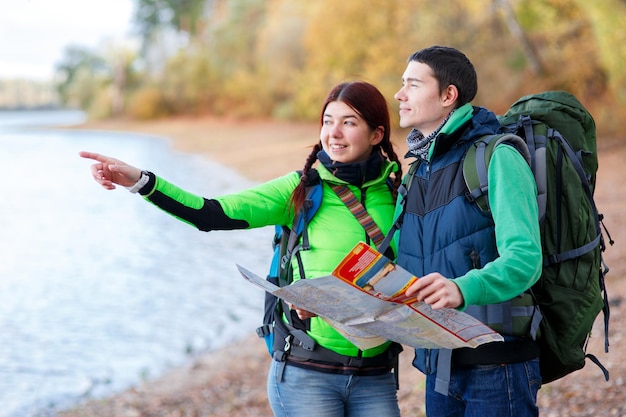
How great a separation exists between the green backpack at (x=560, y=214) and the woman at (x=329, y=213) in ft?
1.68

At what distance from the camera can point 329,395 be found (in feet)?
8.41

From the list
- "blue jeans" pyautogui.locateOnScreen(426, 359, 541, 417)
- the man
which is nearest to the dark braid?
the man

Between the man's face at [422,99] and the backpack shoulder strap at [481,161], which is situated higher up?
the man's face at [422,99]

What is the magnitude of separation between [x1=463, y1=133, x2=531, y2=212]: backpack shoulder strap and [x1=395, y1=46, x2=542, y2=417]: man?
3 centimetres

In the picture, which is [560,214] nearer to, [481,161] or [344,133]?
[481,161]

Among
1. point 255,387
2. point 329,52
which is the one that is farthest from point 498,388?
point 329,52

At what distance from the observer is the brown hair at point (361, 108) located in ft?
8.69

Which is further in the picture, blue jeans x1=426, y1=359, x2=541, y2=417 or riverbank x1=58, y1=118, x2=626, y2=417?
riverbank x1=58, y1=118, x2=626, y2=417

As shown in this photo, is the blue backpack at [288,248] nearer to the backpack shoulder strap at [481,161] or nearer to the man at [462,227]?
the man at [462,227]

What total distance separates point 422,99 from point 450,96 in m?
0.09

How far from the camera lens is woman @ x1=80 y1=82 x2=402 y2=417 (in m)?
2.56

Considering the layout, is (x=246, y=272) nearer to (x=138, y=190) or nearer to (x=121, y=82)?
(x=138, y=190)

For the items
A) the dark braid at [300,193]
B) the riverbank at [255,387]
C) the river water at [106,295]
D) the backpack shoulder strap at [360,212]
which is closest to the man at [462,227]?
the backpack shoulder strap at [360,212]

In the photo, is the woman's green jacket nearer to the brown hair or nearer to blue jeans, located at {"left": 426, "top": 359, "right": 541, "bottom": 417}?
the brown hair
